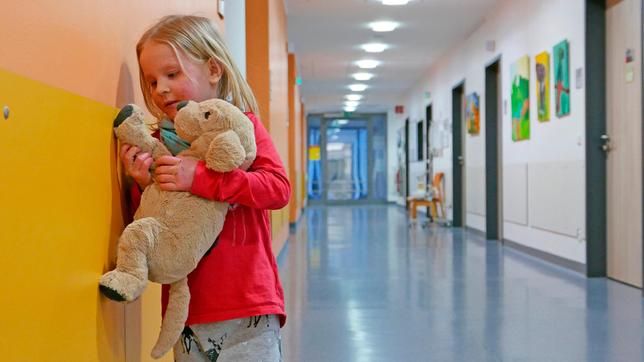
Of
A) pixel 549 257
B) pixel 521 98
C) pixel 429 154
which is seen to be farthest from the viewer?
pixel 429 154

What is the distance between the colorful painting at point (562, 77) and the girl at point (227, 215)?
18.3 feet

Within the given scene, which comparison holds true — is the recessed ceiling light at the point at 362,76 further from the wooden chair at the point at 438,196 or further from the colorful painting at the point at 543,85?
the colorful painting at the point at 543,85

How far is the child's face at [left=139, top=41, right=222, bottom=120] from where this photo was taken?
146 cm

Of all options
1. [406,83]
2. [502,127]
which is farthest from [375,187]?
[502,127]

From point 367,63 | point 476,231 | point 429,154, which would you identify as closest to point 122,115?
point 476,231

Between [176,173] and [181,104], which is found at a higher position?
[181,104]

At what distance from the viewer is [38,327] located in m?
1.07

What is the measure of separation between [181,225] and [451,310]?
3.23 meters

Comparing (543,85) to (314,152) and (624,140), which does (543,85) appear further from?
(314,152)

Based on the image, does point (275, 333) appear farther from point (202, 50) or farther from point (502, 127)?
point (502, 127)

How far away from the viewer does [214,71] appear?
1.53 metres

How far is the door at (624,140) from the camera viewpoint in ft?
17.7

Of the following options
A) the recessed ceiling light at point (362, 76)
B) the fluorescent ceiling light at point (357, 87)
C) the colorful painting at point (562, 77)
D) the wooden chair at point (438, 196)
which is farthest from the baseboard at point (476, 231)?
the fluorescent ceiling light at point (357, 87)

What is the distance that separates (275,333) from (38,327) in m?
0.54
